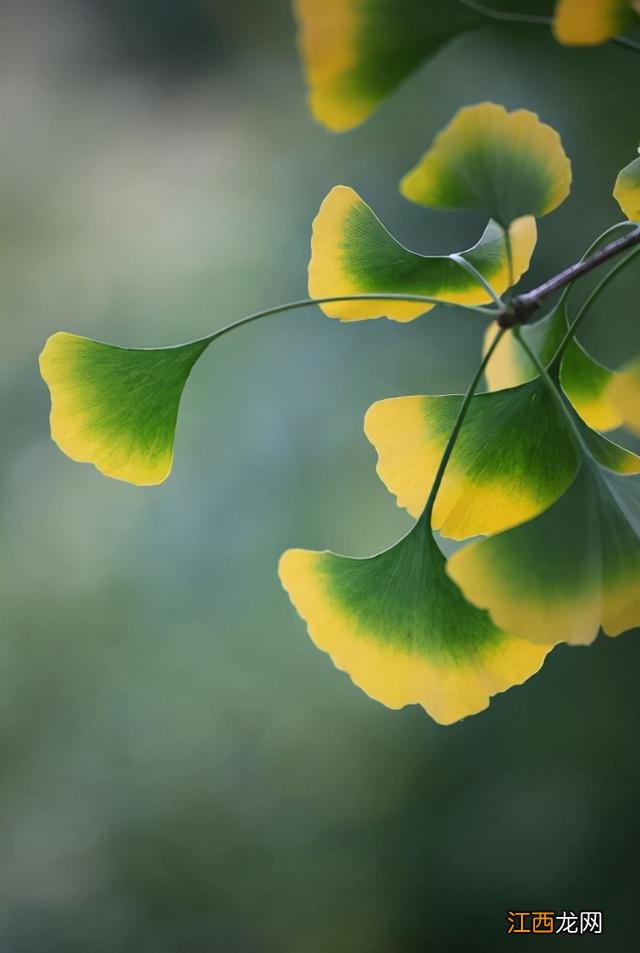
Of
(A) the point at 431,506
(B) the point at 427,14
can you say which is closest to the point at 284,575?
(A) the point at 431,506

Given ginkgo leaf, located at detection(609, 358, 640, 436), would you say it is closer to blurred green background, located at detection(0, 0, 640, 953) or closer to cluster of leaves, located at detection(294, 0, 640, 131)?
cluster of leaves, located at detection(294, 0, 640, 131)

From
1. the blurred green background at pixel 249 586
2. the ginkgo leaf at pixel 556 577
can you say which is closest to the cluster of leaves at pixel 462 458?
the ginkgo leaf at pixel 556 577

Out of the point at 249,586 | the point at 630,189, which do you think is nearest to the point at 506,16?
the point at 630,189

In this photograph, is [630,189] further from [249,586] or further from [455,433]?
[249,586]

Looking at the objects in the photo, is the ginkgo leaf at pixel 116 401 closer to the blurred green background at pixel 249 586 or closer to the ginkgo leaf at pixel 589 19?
the ginkgo leaf at pixel 589 19

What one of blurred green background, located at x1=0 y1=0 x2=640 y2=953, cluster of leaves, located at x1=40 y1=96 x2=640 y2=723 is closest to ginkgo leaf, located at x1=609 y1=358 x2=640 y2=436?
cluster of leaves, located at x1=40 y1=96 x2=640 y2=723

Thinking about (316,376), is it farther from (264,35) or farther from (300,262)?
(264,35)
